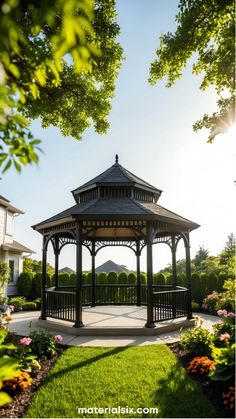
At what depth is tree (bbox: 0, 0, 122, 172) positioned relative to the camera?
5.49ft

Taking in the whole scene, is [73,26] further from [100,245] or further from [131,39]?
[100,245]

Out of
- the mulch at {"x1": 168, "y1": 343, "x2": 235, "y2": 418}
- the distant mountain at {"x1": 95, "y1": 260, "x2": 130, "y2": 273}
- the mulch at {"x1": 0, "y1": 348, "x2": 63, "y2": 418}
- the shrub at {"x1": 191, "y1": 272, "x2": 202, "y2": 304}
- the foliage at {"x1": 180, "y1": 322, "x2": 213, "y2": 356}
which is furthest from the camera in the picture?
the distant mountain at {"x1": 95, "y1": 260, "x2": 130, "y2": 273}

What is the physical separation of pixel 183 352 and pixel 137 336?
81.9 inches

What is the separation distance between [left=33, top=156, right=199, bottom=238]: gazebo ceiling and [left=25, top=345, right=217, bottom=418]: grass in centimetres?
402

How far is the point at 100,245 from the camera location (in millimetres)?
13992

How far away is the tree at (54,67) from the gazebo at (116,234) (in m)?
2.62

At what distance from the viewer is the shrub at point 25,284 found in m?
17.5

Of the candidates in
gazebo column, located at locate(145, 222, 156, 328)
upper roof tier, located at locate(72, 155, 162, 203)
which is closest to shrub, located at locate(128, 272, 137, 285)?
upper roof tier, located at locate(72, 155, 162, 203)

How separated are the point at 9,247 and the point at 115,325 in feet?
35.0

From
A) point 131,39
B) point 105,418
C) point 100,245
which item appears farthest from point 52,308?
point 131,39

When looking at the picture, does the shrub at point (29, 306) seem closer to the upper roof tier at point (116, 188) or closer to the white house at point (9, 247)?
the white house at point (9, 247)

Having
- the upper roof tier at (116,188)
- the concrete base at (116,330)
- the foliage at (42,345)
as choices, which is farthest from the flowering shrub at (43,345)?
the upper roof tier at (116,188)

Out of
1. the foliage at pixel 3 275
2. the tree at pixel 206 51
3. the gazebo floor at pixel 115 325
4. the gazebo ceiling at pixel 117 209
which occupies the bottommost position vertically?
the gazebo floor at pixel 115 325

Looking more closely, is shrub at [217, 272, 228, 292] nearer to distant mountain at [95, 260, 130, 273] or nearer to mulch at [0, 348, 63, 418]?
mulch at [0, 348, 63, 418]
